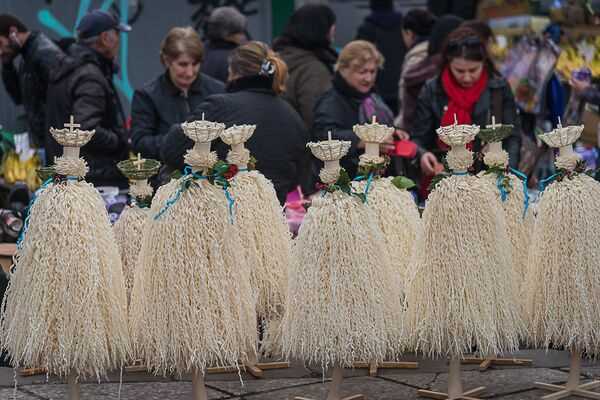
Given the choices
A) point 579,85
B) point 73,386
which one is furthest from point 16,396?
point 579,85

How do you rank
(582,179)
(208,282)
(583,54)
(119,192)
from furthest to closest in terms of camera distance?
1. (583,54)
2. (119,192)
3. (582,179)
4. (208,282)

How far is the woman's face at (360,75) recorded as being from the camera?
693cm

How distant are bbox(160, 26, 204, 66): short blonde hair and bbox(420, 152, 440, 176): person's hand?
146 centimetres

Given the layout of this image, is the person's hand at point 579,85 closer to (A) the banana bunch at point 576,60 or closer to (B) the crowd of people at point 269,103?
(A) the banana bunch at point 576,60

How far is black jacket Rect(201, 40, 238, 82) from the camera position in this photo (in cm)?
802

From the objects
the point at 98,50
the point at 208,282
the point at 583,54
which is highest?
the point at 583,54

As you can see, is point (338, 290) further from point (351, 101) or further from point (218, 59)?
point (218, 59)

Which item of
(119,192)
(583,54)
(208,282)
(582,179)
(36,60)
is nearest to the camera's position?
Answer: (208,282)

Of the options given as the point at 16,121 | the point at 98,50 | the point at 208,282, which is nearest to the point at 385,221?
the point at 208,282

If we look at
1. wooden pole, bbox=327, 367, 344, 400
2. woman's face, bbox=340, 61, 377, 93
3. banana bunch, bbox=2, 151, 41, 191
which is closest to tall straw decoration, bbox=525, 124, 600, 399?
wooden pole, bbox=327, 367, 344, 400

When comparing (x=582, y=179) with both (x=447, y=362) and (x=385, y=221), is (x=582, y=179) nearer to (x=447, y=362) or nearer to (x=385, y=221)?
(x=385, y=221)

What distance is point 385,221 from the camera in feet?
18.8

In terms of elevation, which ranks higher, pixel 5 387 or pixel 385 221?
pixel 385 221

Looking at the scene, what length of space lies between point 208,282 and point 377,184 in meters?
1.37
